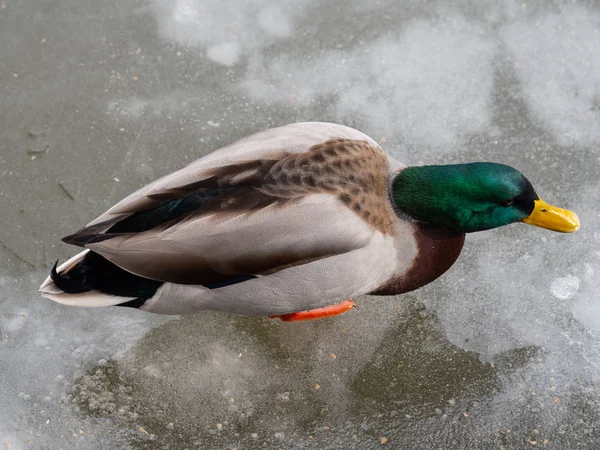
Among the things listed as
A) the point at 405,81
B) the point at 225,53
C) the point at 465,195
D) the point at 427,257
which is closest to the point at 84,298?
the point at 427,257

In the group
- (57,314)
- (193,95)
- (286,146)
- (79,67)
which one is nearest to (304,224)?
(286,146)

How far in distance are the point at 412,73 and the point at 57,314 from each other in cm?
213

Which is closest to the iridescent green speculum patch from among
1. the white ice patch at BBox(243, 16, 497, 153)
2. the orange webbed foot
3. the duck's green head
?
the duck's green head

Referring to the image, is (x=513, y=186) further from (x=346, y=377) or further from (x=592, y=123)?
(x=592, y=123)

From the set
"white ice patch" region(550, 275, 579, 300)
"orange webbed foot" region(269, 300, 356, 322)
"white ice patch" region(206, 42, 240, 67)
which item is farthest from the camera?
"white ice patch" region(206, 42, 240, 67)

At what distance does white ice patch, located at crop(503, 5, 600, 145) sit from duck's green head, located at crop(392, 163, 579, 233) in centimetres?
105

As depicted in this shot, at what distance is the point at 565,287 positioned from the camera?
3154mm

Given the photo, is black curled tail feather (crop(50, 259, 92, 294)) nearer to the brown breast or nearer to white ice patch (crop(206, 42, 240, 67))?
the brown breast

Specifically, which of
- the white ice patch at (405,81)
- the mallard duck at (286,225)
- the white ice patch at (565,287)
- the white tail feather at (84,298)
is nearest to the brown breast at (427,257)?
the mallard duck at (286,225)

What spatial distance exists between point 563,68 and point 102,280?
2.61 m

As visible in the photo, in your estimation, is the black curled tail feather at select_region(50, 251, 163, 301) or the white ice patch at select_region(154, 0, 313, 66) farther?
the white ice patch at select_region(154, 0, 313, 66)

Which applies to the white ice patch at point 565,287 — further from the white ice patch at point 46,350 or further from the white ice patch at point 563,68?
the white ice patch at point 46,350

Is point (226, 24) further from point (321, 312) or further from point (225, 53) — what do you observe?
point (321, 312)

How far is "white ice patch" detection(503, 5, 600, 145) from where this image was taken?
141 inches
